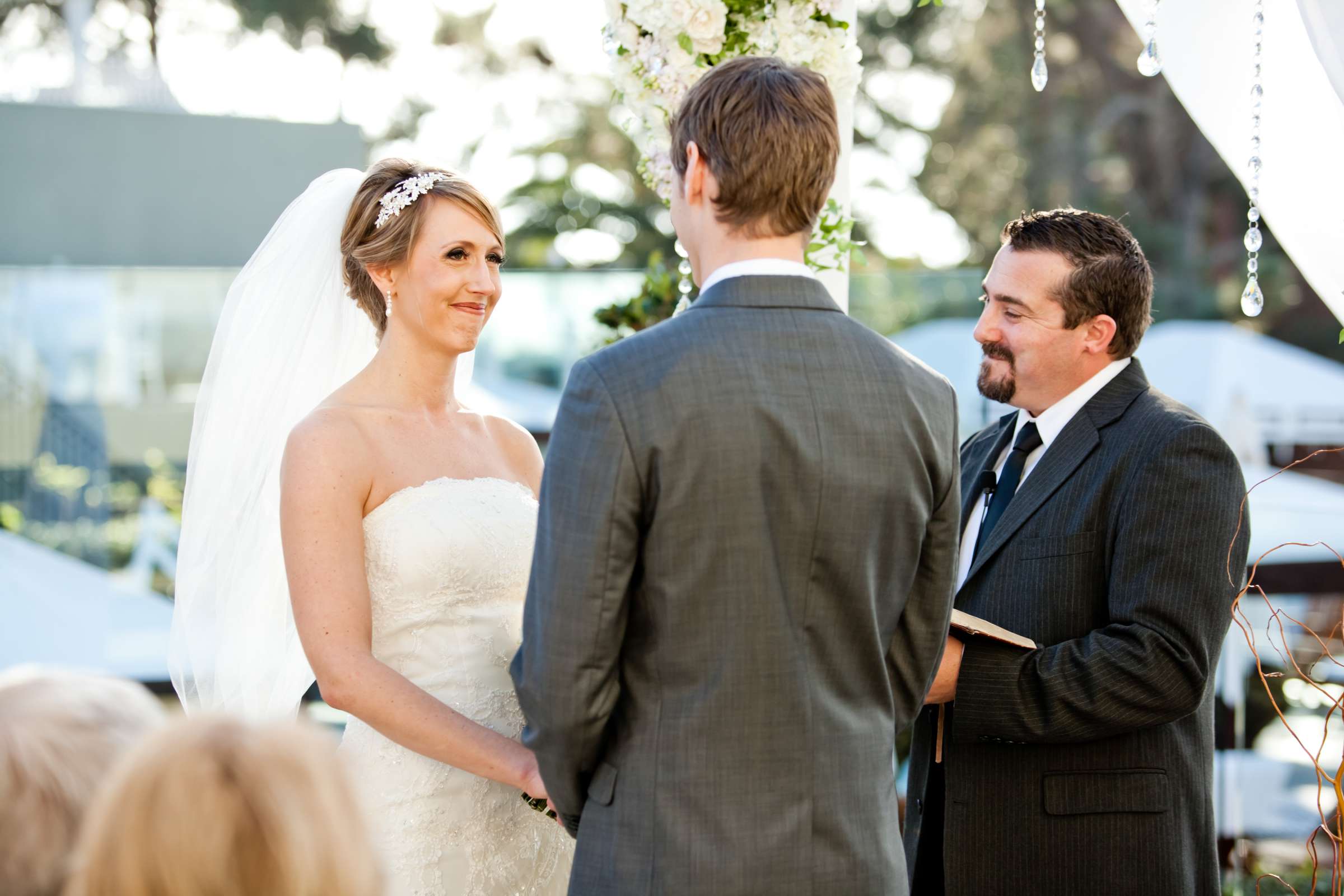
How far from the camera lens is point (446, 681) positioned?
249 cm

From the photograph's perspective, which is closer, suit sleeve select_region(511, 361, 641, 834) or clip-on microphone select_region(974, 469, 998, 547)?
suit sleeve select_region(511, 361, 641, 834)

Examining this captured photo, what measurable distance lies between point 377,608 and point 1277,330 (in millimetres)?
18884

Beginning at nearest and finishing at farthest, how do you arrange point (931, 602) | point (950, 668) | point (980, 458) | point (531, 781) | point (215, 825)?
point (215, 825), point (931, 602), point (531, 781), point (950, 668), point (980, 458)

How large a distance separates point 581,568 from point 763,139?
2.08 ft

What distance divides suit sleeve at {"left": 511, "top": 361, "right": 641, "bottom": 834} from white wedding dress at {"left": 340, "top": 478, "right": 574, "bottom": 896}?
0.78 meters

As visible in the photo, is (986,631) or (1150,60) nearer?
(986,631)

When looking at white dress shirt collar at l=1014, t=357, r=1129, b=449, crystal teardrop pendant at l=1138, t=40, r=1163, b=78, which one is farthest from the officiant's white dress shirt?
crystal teardrop pendant at l=1138, t=40, r=1163, b=78

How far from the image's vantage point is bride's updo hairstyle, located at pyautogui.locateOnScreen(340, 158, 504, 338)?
2627mm

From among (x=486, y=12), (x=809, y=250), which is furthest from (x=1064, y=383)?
(x=486, y=12)

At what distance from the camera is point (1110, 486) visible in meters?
2.47

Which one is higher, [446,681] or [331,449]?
[331,449]

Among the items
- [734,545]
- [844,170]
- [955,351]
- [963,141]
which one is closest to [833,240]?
[844,170]

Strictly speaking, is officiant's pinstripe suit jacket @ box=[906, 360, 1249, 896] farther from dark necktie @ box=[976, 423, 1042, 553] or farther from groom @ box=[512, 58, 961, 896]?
groom @ box=[512, 58, 961, 896]

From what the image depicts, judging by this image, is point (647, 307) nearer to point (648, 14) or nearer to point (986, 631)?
point (648, 14)
